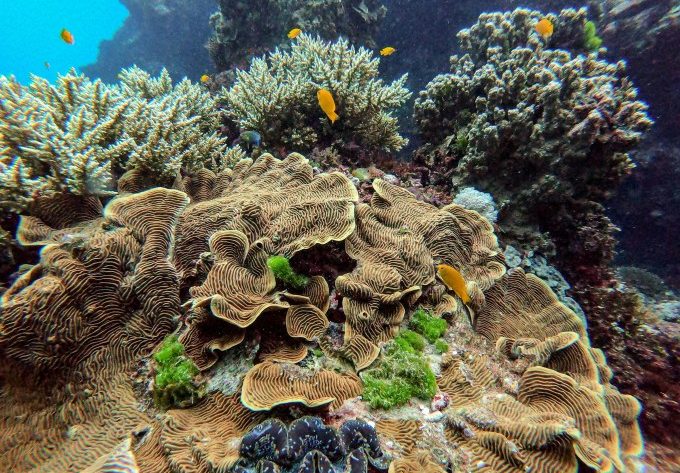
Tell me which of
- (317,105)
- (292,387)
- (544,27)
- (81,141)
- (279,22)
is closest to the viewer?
(292,387)

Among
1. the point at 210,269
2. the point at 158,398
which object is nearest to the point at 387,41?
the point at 210,269

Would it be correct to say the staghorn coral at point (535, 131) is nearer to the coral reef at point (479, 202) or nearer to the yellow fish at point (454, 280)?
the coral reef at point (479, 202)

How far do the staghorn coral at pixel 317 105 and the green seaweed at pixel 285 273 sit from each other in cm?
305

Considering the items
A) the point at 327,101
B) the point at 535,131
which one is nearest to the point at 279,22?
the point at 327,101

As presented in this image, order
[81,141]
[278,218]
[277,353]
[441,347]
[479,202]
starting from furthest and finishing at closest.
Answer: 1. [479,202]
2. [81,141]
3. [278,218]
4. [441,347]
5. [277,353]

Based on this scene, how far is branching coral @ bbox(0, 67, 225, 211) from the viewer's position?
296 centimetres

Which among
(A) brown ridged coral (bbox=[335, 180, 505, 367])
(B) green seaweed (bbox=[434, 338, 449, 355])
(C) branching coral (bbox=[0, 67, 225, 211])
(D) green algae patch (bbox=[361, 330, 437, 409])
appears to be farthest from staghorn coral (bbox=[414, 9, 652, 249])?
(C) branching coral (bbox=[0, 67, 225, 211])

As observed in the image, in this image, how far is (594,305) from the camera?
202 inches

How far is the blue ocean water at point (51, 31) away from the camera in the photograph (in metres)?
83.4

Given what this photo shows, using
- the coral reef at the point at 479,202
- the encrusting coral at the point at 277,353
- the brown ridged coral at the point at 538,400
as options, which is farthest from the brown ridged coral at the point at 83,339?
the coral reef at the point at 479,202

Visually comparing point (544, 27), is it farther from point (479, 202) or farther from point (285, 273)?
point (285, 273)

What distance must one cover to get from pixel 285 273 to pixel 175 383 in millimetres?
1040

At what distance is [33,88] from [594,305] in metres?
7.88

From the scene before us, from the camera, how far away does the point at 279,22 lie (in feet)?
36.3
